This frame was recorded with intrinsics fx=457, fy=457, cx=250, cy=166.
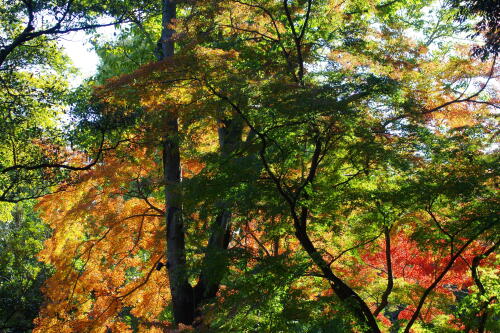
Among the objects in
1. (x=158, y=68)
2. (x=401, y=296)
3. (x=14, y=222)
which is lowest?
(x=401, y=296)

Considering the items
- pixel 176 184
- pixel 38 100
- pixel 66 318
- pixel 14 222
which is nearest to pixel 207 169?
pixel 176 184

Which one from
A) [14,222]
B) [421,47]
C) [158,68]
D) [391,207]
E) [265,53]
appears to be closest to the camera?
[391,207]

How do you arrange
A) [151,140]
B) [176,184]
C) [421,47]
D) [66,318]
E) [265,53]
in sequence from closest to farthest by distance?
[265,53] → [176,184] → [421,47] → [151,140] → [66,318]

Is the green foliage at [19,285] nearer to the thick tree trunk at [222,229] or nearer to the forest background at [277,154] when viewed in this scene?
the forest background at [277,154]

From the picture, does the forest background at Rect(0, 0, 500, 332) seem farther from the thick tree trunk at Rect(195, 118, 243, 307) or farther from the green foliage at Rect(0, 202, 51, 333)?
the green foliage at Rect(0, 202, 51, 333)

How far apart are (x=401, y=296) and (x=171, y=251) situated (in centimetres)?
368

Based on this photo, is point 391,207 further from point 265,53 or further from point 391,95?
point 265,53

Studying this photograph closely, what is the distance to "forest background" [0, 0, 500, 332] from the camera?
4930 mm

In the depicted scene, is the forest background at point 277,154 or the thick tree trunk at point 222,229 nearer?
the forest background at point 277,154

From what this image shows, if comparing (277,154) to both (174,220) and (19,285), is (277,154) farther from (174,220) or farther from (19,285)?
(19,285)

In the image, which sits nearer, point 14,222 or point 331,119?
point 331,119

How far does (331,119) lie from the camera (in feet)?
14.9

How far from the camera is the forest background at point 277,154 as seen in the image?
16.2ft

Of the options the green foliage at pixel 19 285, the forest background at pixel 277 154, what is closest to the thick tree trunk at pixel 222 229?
the forest background at pixel 277 154
